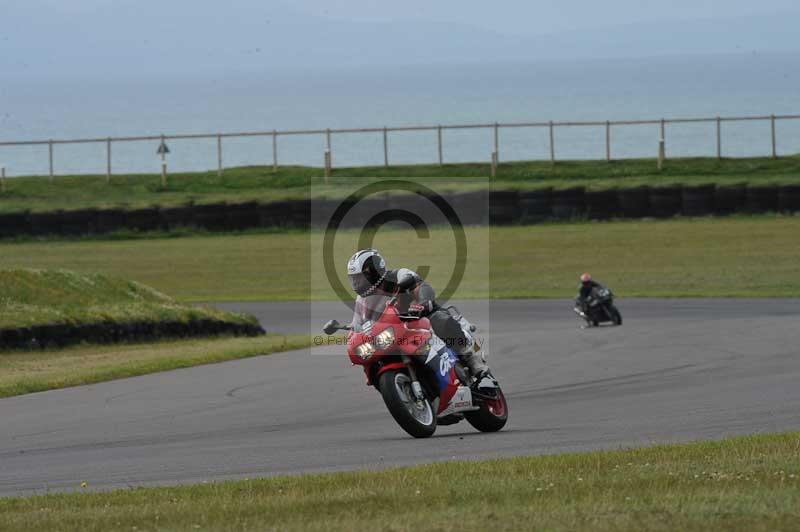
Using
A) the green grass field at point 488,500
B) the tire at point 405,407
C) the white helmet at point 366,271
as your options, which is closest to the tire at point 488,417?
the tire at point 405,407

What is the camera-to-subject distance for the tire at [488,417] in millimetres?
11836

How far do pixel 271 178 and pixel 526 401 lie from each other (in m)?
40.0

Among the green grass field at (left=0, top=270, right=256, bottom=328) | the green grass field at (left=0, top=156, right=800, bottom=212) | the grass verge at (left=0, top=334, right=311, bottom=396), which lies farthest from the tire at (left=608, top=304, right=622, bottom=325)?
the green grass field at (left=0, top=156, right=800, bottom=212)

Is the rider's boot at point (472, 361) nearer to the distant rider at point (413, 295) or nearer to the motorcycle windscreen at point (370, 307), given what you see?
the distant rider at point (413, 295)

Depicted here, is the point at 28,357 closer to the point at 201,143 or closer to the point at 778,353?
the point at 778,353

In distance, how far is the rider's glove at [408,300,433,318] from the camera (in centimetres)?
1120

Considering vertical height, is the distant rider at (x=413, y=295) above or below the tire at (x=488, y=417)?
above

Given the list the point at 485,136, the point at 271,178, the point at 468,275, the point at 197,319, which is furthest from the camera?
the point at 485,136

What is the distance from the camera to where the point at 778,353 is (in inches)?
719

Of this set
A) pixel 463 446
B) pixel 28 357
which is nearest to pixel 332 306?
pixel 28 357

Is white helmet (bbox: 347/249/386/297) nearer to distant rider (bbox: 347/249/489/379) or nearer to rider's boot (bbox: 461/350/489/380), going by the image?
distant rider (bbox: 347/249/489/379)

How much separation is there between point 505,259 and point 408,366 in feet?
86.8

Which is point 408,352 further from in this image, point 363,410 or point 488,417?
point 363,410

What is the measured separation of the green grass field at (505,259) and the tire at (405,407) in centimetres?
1957
